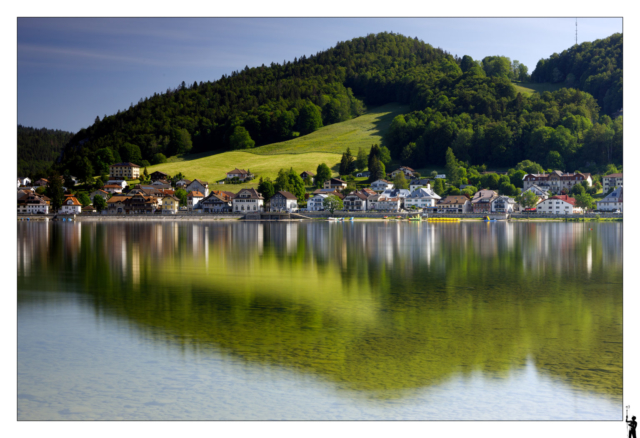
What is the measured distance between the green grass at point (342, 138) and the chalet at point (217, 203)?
1205 inches

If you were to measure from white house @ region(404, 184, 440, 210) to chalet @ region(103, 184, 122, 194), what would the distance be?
40.6m

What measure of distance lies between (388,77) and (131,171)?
70.1 metres

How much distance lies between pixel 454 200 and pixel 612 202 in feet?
58.5

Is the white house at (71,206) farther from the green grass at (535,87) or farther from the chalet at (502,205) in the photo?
the green grass at (535,87)

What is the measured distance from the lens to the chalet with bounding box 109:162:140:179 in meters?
92.1

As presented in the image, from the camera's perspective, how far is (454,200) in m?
70.1

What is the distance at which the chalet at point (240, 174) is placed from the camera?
8369 centimetres

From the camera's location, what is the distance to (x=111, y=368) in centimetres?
707

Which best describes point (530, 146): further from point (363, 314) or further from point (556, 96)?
point (363, 314)

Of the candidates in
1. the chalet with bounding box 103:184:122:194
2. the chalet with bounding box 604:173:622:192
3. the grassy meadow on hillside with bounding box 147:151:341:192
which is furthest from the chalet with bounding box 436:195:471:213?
the chalet with bounding box 103:184:122:194

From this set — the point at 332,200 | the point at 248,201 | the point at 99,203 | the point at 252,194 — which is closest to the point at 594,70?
the point at 332,200

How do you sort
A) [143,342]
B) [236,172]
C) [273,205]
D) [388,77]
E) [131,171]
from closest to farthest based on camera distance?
[143,342]
[273,205]
[236,172]
[131,171]
[388,77]

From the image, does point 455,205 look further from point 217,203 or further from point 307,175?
point 217,203
